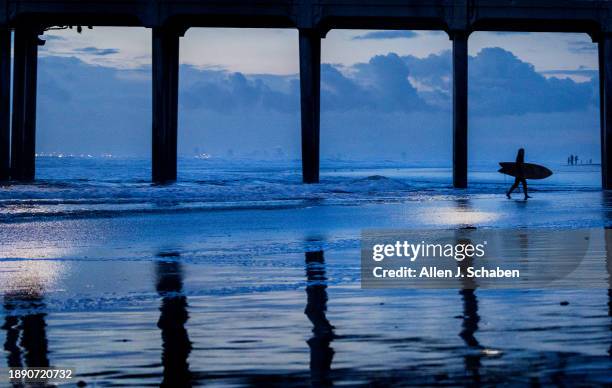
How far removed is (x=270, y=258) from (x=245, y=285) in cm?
253

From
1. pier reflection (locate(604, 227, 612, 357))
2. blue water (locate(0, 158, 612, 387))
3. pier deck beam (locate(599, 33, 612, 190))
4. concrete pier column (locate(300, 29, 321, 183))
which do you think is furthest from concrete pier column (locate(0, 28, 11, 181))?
pier reflection (locate(604, 227, 612, 357))

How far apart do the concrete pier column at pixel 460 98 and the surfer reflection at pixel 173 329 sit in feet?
79.7

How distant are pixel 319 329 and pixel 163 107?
88.6 ft

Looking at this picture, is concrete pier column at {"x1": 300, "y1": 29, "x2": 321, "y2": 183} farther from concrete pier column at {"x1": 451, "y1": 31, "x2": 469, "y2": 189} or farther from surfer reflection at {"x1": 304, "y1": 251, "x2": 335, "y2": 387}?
surfer reflection at {"x1": 304, "y1": 251, "x2": 335, "y2": 387}

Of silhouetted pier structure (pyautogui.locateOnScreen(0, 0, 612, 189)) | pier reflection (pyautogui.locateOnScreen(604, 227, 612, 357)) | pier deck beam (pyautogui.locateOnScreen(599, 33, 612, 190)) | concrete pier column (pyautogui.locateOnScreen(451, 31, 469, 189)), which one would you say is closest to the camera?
pier reflection (pyautogui.locateOnScreen(604, 227, 612, 357))

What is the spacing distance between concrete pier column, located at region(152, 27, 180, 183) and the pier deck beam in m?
14.0

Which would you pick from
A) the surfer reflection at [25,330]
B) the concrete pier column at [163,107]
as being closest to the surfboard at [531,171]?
the concrete pier column at [163,107]

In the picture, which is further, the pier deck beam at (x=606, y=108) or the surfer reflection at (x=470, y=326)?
the pier deck beam at (x=606, y=108)

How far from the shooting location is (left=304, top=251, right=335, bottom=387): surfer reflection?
5.00m

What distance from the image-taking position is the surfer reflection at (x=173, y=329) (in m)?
5.02

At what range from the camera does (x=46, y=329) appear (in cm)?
639

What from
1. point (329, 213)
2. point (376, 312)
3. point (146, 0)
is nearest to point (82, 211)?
point (329, 213)

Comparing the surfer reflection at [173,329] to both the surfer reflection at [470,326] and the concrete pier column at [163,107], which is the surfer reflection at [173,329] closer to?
the surfer reflection at [470,326]

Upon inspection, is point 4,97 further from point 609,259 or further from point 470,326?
point 470,326
